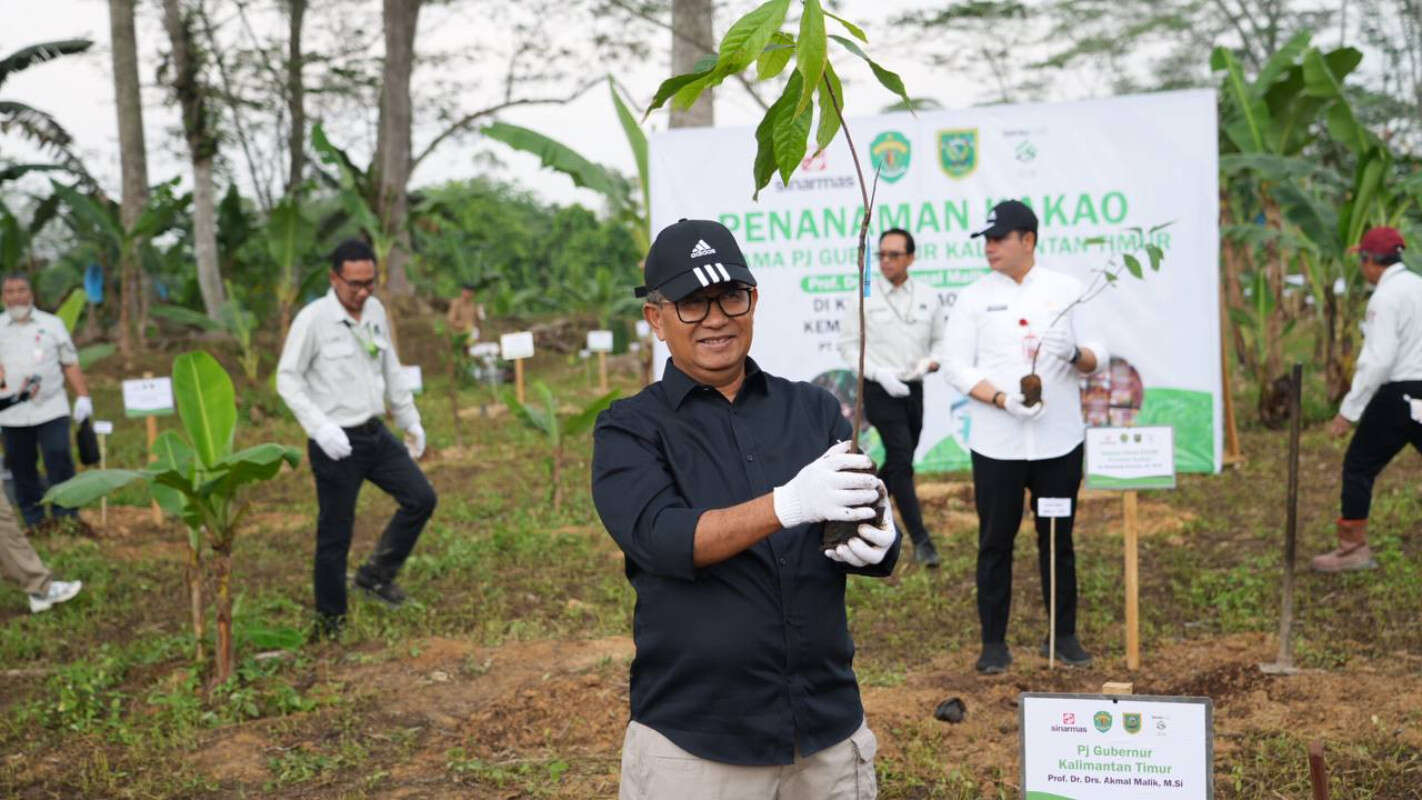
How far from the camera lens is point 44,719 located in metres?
5.57

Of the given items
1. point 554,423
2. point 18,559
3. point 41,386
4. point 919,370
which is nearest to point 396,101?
point 554,423

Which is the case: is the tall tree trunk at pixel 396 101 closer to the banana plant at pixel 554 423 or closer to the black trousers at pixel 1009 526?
the banana plant at pixel 554 423

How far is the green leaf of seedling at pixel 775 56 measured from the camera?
2.12m

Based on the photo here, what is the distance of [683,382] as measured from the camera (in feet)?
7.97

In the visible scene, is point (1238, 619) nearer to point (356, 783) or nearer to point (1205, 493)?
point (1205, 493)

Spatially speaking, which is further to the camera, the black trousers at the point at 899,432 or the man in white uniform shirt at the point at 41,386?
the man in white uniform shirt at the point at 41,386

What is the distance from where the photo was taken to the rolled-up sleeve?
2.21 metres

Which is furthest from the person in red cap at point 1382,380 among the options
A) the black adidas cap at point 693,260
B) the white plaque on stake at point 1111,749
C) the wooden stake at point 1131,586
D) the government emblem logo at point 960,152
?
the black adidas cap at point 693,260

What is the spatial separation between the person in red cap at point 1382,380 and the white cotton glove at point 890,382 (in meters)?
2.24

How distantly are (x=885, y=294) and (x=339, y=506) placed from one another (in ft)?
10.6

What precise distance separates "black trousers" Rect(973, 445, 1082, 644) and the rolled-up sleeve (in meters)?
3.15

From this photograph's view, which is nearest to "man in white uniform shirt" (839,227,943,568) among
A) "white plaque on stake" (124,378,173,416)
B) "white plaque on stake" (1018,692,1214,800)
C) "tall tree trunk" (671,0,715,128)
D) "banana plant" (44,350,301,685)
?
"banana plant" (44,350,301,685)

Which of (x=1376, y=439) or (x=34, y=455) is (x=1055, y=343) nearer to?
(x=1376, y=439)

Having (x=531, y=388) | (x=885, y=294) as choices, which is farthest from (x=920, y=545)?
(x=531, y=388)
